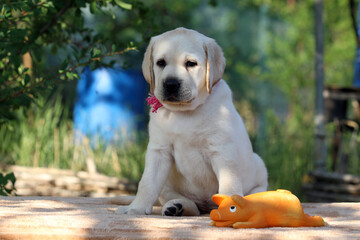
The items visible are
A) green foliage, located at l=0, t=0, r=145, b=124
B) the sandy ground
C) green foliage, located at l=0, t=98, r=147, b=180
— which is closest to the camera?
the sandy ground

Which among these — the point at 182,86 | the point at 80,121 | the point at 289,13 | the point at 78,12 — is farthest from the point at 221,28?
the point at 182,86

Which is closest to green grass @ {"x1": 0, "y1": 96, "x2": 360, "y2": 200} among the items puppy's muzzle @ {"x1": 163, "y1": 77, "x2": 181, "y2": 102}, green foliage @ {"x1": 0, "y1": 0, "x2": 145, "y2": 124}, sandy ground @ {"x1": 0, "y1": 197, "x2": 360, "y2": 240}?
green foliage @ {"x1": 0, "y1": 0, "x2": 145, "y2": 124}

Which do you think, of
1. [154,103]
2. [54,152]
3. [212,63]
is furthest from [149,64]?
[54,152]

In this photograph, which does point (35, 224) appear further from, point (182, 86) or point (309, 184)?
point (309, 184)

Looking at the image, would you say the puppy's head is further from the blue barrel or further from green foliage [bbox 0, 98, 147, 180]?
the blue barrel

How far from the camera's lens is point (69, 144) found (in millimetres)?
5551

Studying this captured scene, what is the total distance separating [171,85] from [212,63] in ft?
0.92

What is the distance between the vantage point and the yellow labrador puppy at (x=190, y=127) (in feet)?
8.04

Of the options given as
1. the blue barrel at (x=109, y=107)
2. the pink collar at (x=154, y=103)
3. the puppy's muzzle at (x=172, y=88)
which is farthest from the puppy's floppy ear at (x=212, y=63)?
the blue barrel at (x=109, y=107)

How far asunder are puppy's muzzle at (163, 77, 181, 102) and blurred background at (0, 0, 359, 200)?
68cm

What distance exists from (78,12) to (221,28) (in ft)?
32.5

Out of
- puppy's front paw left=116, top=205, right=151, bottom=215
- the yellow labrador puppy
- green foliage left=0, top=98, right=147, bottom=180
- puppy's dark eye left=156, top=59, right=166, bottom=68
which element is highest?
puppy's dark eye left=156, top=59, right=166, bottom=68

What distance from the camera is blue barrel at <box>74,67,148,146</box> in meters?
6.08

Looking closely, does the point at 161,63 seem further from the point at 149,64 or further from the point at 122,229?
the point at 122,229
